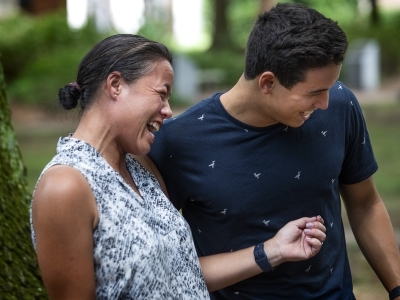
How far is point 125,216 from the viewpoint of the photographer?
7.32 feet

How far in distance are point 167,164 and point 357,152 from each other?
704 millimetres

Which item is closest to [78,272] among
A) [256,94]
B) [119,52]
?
[119,52]

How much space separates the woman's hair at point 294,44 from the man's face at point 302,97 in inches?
0.8

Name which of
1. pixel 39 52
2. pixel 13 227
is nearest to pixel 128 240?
pixel 13 227

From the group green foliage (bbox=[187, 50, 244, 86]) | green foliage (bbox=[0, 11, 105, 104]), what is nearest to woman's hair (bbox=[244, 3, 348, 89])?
green foliage (bbox=[0, 11, 105, 104])

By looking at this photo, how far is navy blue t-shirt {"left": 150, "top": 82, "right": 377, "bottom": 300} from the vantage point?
273cm

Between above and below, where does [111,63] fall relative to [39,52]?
above

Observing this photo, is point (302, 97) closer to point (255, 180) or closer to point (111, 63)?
point (255, 180)

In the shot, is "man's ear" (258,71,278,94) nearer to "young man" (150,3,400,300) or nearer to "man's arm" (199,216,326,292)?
"young man" (150,3,400,300)

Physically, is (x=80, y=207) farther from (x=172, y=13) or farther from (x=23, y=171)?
(x=172, y=13)

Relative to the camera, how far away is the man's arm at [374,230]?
2.95 metres

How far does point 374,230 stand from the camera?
298 cm

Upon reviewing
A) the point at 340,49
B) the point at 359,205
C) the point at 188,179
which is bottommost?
the point at 359,205

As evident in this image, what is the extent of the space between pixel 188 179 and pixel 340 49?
674mm
